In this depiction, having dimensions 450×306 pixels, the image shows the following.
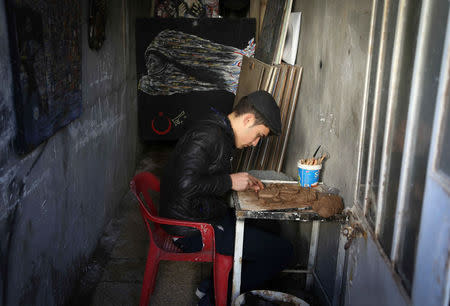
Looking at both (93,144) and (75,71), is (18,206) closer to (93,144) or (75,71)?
(75,71)

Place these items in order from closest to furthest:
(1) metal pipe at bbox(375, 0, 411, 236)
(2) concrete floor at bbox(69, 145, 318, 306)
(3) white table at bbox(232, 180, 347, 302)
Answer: (1) metal pipe at bbox(375, 0, 411, 236) → (3) white table at bbox(232, 180, 347, 302) → (2) concrete floor at bbox(69, 145, 318, 306)

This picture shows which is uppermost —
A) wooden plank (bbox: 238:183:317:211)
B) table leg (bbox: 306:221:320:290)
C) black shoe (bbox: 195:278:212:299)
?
wooden plank (bbox: 238:183:317:211)

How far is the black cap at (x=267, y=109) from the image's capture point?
2398mm

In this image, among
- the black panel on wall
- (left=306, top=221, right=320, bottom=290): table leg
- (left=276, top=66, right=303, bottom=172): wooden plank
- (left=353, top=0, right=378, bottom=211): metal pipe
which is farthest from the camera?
the black panel on wall

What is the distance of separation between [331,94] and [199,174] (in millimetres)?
1086

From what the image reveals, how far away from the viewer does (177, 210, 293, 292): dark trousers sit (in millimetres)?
2453

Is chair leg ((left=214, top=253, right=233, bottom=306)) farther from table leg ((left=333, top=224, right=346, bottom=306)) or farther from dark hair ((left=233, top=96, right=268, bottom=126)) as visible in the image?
dark hair ((left=233, top=96, right=268, bottom=126))

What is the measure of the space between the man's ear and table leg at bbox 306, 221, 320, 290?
0.89 meters

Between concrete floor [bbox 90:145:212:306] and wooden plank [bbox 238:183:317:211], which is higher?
wooden plank [bbox 238:183:317:211]

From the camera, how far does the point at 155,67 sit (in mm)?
5910

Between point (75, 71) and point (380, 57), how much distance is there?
1.93 metres

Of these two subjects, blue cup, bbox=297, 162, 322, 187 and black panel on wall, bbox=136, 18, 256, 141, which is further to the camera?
black panel on wall, bbox=136, 18, 256, 141

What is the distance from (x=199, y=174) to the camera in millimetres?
2324

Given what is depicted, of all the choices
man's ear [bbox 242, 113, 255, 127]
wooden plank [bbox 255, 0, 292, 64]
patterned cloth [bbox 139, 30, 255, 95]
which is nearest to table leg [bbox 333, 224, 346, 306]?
man's ear [bbox 242, 113, 255, 127]
